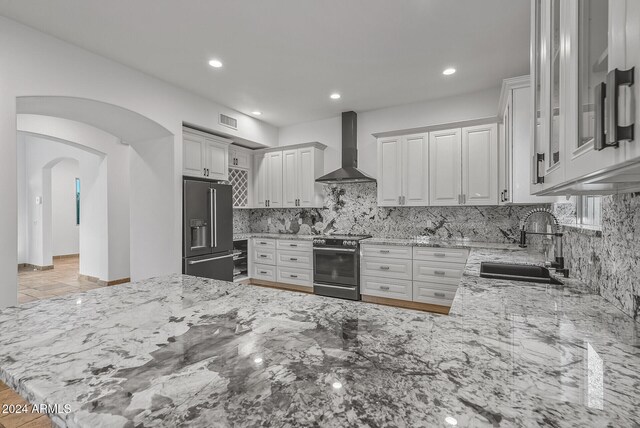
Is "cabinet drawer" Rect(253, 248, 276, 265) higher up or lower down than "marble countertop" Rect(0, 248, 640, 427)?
lower down

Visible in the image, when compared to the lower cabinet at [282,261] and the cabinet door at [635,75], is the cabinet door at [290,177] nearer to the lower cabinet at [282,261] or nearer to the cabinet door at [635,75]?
the lower cabinet at [282,261]

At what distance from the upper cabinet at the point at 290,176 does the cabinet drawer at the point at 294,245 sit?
68 centimetres

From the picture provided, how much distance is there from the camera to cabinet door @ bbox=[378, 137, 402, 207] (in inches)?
166

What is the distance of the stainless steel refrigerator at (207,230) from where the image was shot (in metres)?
3.79

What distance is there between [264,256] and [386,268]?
2.08 m

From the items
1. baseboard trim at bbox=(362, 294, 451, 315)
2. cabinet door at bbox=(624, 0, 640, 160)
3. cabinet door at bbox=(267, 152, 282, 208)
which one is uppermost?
cabinet door at bbox=(267, 152, 282, 208)

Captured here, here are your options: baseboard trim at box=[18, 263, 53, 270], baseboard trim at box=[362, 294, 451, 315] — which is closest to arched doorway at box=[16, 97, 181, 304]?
baseboard trim at box=[362, 294, 451, 315]

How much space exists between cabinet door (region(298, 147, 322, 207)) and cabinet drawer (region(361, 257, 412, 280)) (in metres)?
1.43

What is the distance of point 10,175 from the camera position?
95.7 inches

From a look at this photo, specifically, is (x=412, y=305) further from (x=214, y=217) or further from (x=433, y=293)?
(x=214, y=217)

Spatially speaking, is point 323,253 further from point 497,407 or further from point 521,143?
point 497,407

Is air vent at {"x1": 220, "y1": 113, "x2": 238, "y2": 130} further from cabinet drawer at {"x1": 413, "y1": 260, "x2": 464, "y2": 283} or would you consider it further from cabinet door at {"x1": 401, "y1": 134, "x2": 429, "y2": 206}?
cabinet drawer at {"x1": 413, "y1": 260, "x2": 464, "y2": 283}

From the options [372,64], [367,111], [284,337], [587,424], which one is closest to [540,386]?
[587,424]

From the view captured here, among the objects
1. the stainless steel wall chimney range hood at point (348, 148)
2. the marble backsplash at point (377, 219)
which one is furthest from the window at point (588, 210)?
the stainless steel wall chimney range hood at point (348, 148)
